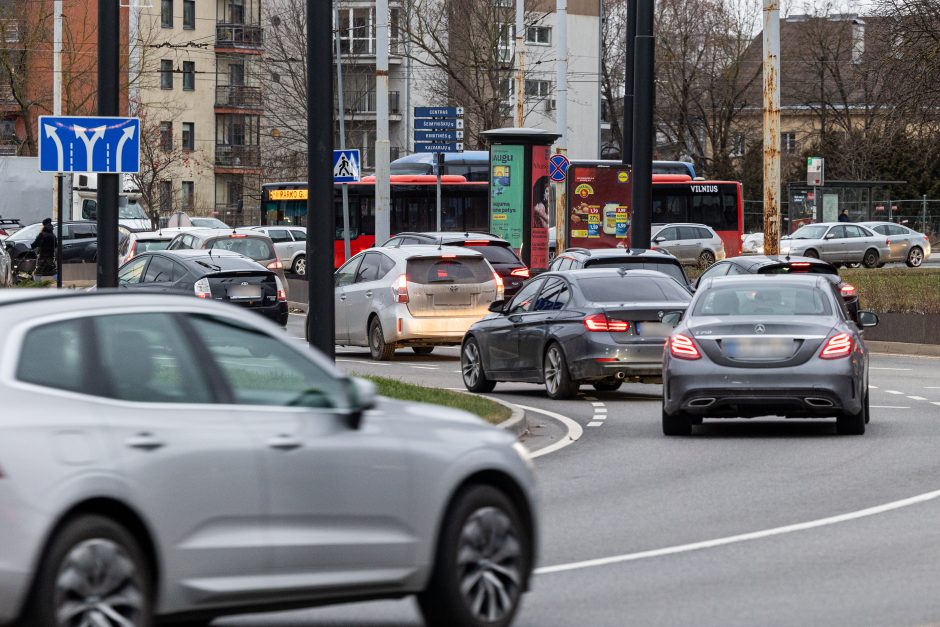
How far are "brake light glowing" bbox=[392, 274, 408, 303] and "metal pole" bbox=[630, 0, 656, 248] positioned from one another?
593 centimetres

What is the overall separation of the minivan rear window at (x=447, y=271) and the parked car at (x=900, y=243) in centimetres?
3481

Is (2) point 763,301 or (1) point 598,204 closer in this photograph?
(2) point 763,301

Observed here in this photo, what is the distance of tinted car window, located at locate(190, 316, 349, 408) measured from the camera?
23.7ft

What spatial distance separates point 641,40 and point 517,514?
24.3m

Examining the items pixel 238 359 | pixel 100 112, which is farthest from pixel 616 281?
pixel 238 359

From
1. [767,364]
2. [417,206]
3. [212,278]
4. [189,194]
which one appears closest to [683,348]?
[767,364]

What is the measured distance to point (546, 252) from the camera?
4022 centimetres

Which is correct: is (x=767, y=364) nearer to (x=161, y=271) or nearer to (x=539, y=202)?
(x=161, y=271)

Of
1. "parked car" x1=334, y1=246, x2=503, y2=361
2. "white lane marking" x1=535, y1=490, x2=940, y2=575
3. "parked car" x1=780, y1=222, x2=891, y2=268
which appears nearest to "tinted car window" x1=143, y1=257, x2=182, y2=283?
"parked car" x1=334, y1=246, x2=503, y2=361

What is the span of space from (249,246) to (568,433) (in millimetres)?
20702

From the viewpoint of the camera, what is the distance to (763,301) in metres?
16.5

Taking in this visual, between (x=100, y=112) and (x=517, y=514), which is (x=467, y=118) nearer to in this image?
(x=100, y=112)

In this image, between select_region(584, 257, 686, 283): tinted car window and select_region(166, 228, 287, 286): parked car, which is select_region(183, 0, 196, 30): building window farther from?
select_region(584, 257, 686, 283): tinted car window

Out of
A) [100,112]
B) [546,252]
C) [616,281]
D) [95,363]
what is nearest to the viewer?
[95,363]
